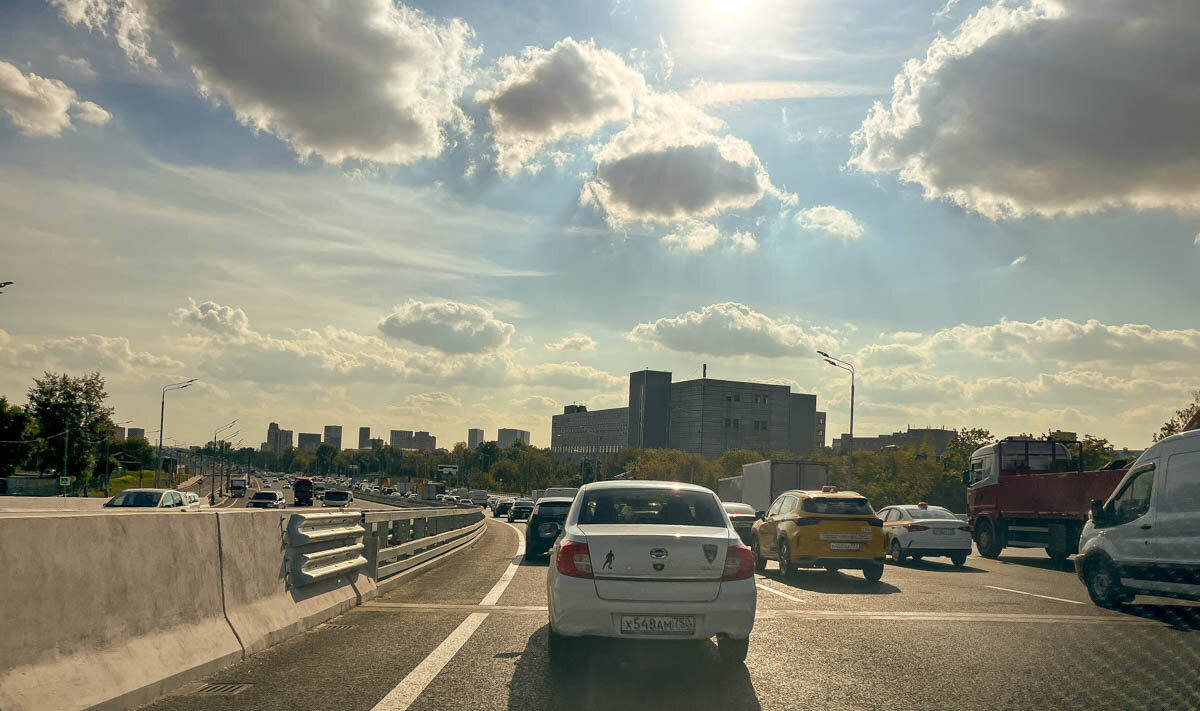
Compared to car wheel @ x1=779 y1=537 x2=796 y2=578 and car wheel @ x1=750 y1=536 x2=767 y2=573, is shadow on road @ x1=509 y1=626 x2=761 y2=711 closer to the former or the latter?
car wheel @ x1=779 y1=537 x2=796 y2=578

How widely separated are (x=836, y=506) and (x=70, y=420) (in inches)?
2509

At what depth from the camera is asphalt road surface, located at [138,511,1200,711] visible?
6398 mm

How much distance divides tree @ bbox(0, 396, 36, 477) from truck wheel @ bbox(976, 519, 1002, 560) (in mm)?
61394

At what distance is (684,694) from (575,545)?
1.50 metres

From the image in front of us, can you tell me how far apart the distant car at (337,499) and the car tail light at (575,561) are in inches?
2651

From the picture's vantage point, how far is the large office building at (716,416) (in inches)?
7313

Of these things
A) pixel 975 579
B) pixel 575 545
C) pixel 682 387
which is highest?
pixel 682 387

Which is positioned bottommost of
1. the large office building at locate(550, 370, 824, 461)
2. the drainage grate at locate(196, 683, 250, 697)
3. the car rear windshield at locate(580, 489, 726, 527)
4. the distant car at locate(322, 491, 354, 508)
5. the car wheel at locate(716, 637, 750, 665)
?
the distant car at locate(322, 491, 354, 508)

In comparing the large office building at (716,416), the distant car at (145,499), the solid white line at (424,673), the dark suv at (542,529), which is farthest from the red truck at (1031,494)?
the large office building at (716,416)

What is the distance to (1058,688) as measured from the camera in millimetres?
6980

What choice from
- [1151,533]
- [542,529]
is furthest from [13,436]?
[1151,533]

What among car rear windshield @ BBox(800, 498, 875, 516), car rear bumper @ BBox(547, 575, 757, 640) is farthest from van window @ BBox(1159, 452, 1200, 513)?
car rear bumper @ BBox(547, 575, 757, 640)

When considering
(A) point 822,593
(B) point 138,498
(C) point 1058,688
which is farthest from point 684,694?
(B) point 138,498

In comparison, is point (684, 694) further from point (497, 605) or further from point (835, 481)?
Answer: point (835, 481)
